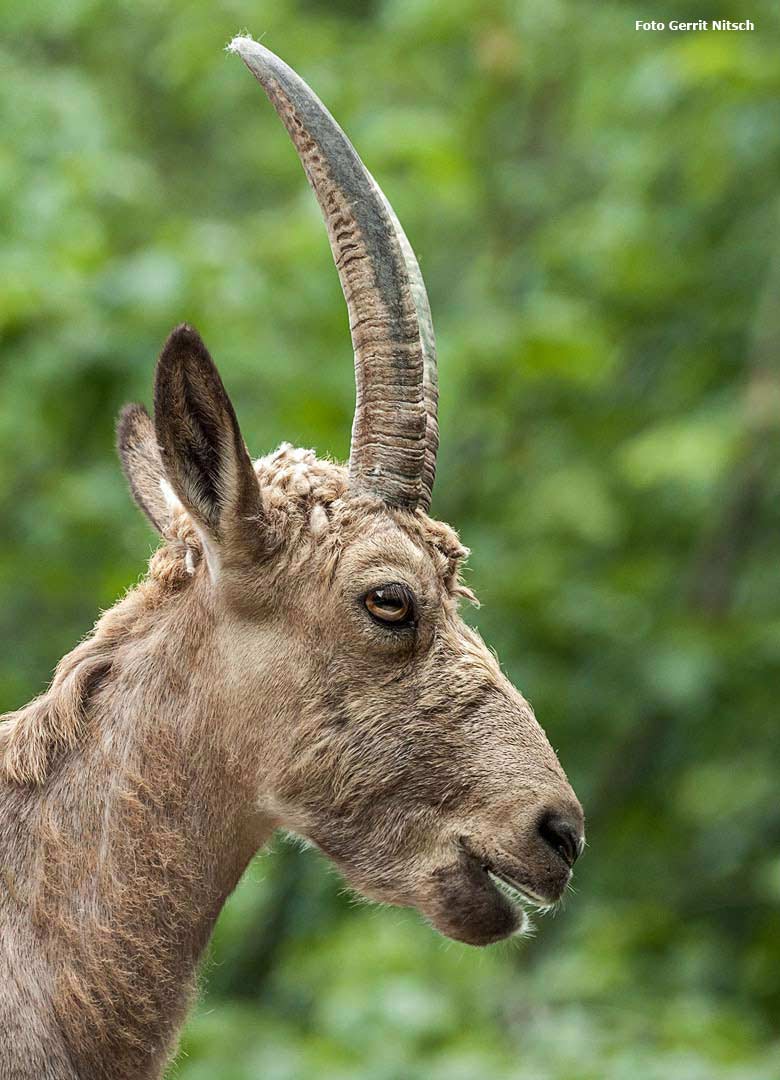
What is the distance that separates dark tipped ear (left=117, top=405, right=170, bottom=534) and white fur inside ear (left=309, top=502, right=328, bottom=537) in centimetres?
73

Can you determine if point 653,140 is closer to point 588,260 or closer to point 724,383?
point 588,260

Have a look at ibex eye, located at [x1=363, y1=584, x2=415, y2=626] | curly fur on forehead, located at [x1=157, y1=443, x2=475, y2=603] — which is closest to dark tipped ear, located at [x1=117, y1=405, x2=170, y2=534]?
curly fur on forehead, located at [x1=157, y1=443, x2=475, y2=603]

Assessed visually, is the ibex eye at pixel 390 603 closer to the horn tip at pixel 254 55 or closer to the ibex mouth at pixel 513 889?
the ibex mouth at pixel 513 889

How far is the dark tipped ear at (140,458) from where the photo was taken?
16.6ft

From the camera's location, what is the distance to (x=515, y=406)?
1167 centimetres

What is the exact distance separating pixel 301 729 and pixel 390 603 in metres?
0.45

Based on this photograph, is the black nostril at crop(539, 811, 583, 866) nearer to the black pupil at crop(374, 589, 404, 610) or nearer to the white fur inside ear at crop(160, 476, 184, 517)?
the black pupil at crop(374, 589, 404, 610)

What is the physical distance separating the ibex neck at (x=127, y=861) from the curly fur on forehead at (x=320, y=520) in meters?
0.33

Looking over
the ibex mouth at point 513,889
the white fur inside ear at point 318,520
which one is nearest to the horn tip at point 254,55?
the white fur inside ear at point 318,520

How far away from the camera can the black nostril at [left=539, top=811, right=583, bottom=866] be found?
14.3 ft

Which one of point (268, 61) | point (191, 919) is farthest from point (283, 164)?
point (191, 919)

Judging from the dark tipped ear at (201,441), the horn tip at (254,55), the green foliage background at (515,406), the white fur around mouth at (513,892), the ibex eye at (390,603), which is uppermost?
the green foliage background at (515,406)

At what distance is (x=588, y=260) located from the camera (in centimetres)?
1162

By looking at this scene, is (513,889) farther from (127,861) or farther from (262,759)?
(127,861)
